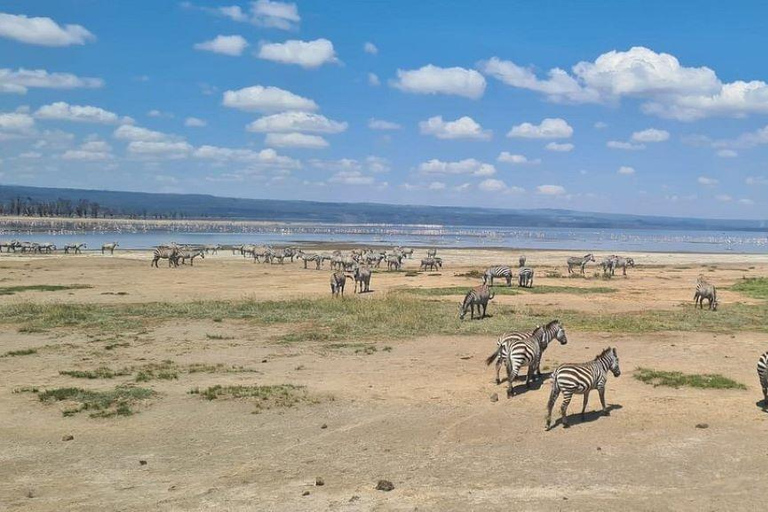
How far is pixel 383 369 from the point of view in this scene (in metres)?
17.6

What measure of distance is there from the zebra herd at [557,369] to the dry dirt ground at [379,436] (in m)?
0.42

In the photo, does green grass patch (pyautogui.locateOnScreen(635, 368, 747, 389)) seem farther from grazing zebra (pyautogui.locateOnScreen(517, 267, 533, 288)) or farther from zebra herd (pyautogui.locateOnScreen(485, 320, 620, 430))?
grazing zebra (pyautogui.locateOnScreen(517, 267, 533, 288))

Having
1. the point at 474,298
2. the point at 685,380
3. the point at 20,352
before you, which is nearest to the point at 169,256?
the point at 474,298

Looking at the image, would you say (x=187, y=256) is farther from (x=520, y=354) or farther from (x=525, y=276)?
(x=520, y=354)

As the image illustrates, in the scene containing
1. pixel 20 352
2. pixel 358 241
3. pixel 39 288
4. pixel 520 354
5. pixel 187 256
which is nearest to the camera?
pixel 520 354

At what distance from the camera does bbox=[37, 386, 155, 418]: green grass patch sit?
13.5 m

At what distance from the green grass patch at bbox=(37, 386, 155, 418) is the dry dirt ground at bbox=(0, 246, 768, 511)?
0.26 m

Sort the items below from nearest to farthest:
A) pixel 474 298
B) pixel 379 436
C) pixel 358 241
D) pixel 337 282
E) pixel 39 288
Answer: pixel 379 436 < pixel 474 298 < pixel 337 282 < pixel 39 288 < pixel 358 241

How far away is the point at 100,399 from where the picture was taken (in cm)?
1427

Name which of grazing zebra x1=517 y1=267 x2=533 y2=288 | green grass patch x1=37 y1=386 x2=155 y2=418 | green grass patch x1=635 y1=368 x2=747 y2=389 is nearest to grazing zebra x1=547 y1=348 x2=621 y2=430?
green grass patch x1=635 y1=368 x2=747 y2=389

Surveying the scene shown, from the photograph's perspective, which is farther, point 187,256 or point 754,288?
point 187,256

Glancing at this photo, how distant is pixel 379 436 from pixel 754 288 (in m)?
33.1

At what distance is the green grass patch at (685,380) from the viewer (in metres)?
15.8

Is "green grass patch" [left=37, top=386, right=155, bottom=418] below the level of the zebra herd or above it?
below
